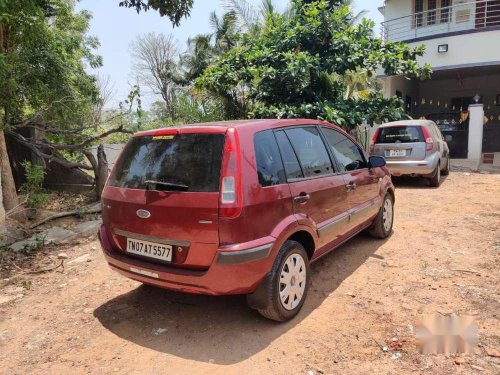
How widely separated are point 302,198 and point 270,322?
1106 millimetres

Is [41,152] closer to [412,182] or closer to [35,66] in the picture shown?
[35,66]

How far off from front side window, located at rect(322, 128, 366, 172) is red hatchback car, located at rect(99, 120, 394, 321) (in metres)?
0.48

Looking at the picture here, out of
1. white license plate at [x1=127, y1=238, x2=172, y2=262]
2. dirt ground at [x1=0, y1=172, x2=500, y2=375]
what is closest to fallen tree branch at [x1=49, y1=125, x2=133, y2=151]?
dirt ground at [x1=0, y1=172, x2=500, y2=375]

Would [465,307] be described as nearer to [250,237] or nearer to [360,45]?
[250,237]

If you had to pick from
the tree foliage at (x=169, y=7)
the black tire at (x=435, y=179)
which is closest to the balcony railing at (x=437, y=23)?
the black tire at (x=435, y=179)

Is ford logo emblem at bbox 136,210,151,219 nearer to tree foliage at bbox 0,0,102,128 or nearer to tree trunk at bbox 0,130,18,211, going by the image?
tree foliage at bbox 0,0,102,128

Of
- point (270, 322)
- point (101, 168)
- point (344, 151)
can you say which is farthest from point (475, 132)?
point (270, 322)

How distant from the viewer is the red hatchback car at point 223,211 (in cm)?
284

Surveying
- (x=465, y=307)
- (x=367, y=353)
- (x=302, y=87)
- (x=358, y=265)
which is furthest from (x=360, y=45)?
Answer: (x=367, y=353)

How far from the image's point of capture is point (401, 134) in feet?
29.6

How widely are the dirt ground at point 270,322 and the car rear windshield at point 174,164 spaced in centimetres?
125

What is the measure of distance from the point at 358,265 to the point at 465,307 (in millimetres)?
1269

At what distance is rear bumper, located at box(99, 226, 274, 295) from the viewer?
2811 millimetres

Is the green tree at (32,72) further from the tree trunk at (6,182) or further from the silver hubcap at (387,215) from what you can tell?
the silver hubcap at (387,215)
